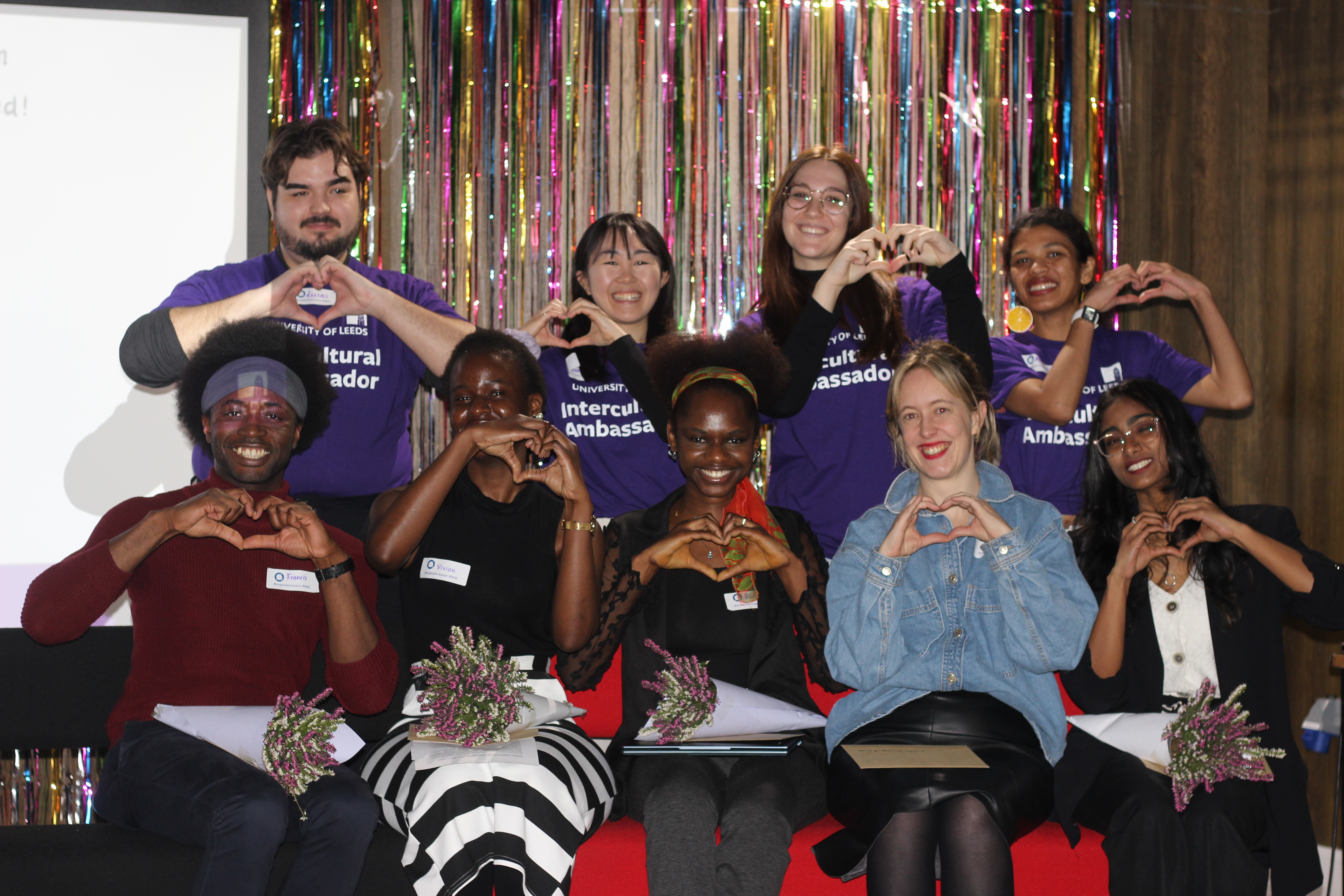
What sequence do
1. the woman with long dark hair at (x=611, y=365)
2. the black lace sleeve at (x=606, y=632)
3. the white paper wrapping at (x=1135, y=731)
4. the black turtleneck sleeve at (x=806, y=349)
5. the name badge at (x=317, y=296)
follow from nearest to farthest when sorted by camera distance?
the white paper wrapping at (x=1135, y=731)
the black lace sleeve at (x=606, y=632)
the black turtleneck sleeve at (x=806, y=349)
the name badge at (x=317, y=296)
the woman with long dark hair at (x=611, y=365)

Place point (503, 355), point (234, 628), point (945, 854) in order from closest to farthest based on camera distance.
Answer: point (945, 854) → point (234, 628) → point (503, 355)

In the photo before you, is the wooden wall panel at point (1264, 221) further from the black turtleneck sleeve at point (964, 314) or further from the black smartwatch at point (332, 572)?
the black smartwatch at point (332, 572)

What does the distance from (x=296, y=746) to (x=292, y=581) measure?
1.46 feet

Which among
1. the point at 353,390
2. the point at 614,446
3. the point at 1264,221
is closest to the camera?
the point at 353,390

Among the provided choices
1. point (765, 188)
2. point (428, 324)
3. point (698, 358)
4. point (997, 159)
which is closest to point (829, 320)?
point (698, 358)

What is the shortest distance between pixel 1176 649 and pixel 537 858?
162cm

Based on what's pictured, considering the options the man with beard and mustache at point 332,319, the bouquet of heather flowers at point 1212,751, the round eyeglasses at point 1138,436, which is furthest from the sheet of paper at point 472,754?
the round eyeglasses at point 1138,436

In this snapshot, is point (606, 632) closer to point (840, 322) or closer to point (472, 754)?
point (472, 754)

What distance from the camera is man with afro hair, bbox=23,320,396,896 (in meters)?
2.29

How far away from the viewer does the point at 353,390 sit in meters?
3.28

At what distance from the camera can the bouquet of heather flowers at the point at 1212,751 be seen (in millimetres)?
2322

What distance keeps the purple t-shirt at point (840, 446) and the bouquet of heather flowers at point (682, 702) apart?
0.75m

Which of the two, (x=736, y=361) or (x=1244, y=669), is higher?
(x=736, y=361)

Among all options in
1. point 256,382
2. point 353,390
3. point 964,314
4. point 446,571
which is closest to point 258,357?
point 256,382
